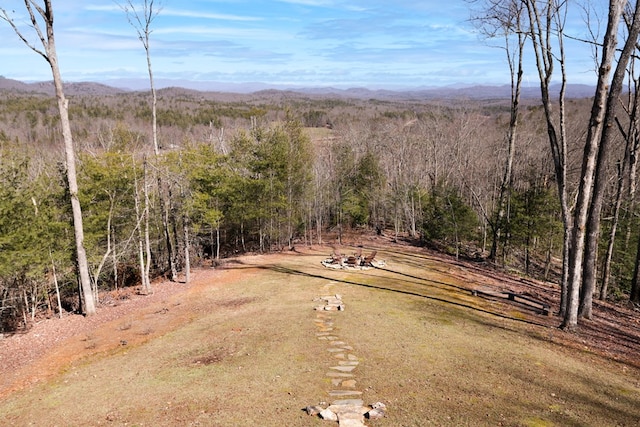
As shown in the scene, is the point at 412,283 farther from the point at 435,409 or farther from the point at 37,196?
the point at 37,196

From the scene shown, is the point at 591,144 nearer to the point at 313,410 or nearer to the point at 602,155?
the point at 602,155

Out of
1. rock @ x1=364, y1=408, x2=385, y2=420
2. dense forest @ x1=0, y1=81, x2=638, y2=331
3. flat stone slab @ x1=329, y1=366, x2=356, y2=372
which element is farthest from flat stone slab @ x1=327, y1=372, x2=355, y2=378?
dense forest @ x1=0, y1=81, x2=638, y2=331

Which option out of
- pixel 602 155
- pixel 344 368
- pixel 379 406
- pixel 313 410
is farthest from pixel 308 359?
pixel 602 155

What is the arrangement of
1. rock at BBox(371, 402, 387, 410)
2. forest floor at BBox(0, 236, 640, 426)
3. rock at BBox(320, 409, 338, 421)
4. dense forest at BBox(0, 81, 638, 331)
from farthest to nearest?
dense forest at BBox(0, 81, 638, 331)
forest floor at BBox(0, 236, 640, 426)
rock at BBox(371, 402, 387, 410)
rock at BBox(320, 409, 338, 421)

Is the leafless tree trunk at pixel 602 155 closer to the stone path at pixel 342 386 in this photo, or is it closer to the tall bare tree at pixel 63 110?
the stone path at pixel 342 386

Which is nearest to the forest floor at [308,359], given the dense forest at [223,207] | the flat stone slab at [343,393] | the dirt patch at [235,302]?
the dirt patch at [235,302]

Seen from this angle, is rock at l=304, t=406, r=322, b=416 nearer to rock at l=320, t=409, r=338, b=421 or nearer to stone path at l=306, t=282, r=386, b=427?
stone path at l=306, t=282, r=386, b=427

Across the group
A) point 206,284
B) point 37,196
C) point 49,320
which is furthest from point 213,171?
point 49,320
